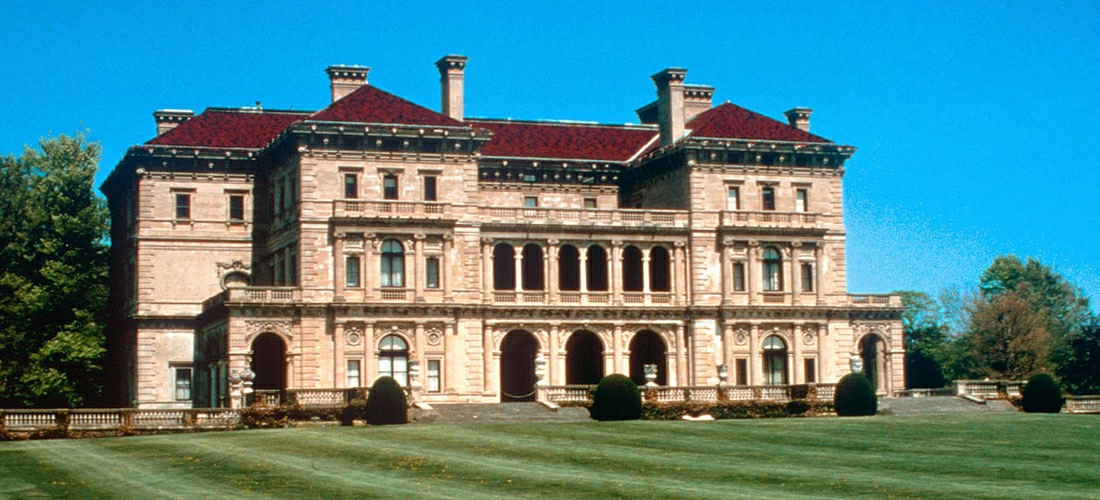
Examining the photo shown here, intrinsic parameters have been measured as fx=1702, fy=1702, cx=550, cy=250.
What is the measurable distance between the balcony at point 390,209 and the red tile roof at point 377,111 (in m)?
3.43

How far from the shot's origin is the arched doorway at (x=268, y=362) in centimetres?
7325

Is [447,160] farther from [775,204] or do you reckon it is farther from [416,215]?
[775,204]

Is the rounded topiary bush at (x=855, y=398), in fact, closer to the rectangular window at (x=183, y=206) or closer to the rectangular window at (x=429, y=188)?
the rectangular window at (x=429, y=188)

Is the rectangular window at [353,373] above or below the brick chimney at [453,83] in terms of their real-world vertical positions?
below

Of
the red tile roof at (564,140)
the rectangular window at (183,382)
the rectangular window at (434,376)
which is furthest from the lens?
the red tile roof at (564,140)

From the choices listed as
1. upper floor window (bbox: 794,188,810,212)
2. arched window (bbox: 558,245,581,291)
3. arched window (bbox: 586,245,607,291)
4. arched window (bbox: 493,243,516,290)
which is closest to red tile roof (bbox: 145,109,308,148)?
arched window (bbox: 493,243,516,290)

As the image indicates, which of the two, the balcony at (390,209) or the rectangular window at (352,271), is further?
the rectangular window at (352,271)

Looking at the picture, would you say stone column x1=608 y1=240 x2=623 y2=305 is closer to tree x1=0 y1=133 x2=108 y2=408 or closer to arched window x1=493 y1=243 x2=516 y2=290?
arched window x1=493 y1=243 x2=516 y2=290

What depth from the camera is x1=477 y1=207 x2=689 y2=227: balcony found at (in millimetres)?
73812

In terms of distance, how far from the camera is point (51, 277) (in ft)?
249

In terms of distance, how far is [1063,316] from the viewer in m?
122

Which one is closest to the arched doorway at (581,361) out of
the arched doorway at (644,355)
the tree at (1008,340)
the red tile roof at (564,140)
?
the arched doorway at (644,355)

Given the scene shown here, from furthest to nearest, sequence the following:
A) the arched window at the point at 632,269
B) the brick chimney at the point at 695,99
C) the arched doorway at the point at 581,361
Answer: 1. the brick chimney at the point at 695,99
2. the arched window at the point at 632,269
3. the arched doorway at the point at 581,361

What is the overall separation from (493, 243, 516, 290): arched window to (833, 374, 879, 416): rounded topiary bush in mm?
19171
